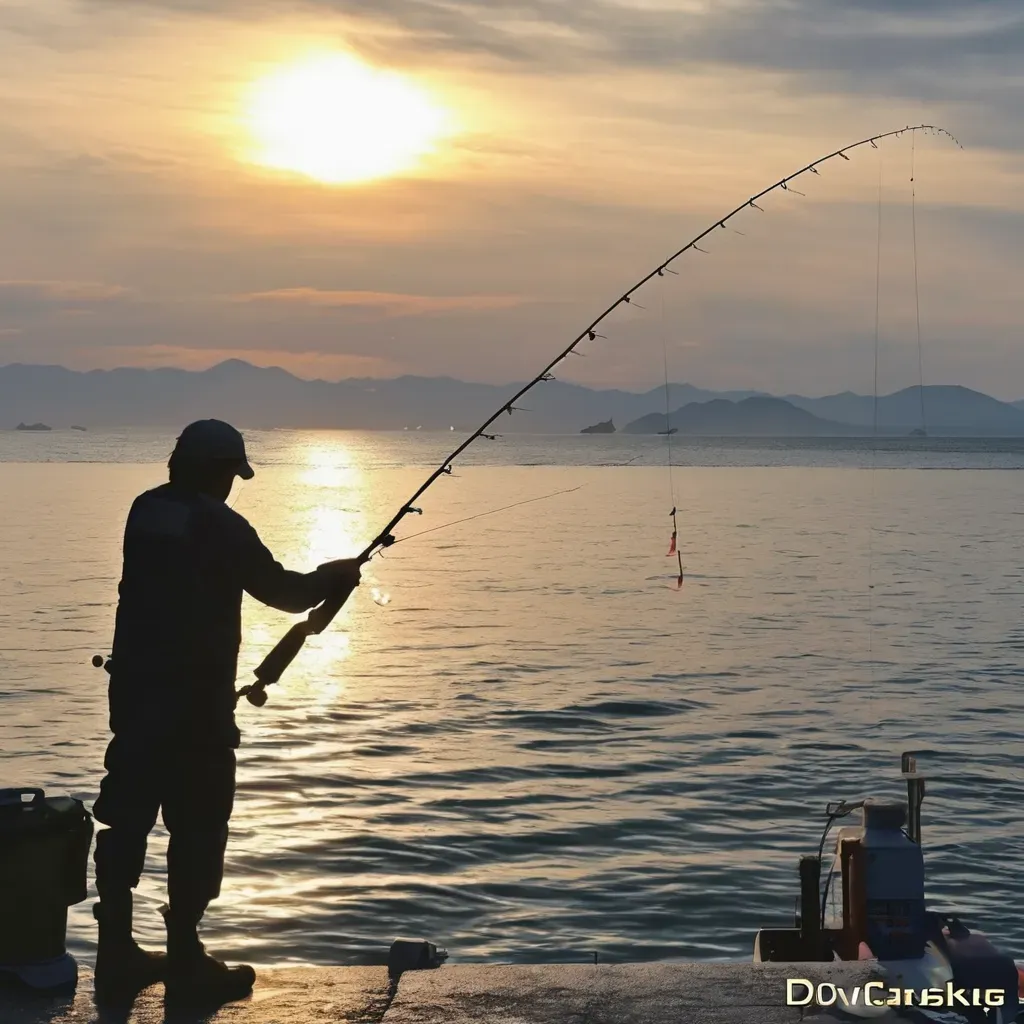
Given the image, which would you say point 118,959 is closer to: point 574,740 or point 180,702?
point 180,702

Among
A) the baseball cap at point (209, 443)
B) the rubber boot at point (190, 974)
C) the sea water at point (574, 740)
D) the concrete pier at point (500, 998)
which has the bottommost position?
the sea water at point (574, 740)

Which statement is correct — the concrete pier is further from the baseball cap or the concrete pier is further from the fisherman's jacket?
the baseball cap

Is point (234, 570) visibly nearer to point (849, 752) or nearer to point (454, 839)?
point (454, 839)

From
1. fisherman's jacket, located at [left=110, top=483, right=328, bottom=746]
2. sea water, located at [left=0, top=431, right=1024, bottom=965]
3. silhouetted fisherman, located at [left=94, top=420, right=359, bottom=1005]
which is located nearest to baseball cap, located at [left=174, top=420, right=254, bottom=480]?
silhouetted fisherman, located at [left=94, top=420, right=359, bottom=1005]

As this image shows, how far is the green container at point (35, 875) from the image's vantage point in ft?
18.6

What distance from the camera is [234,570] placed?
5.52 meters

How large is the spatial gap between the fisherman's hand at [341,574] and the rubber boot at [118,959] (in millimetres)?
1380

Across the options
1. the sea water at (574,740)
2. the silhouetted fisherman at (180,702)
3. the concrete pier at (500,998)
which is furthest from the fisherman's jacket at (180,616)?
the sea water at (574,740)

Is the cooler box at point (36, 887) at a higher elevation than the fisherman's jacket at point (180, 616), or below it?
below

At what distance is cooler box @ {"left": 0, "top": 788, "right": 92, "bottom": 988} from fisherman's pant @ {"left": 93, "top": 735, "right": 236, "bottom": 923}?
1.00 ft

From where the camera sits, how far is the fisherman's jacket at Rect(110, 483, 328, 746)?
5.45 m

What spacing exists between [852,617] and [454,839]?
18085 millimetres

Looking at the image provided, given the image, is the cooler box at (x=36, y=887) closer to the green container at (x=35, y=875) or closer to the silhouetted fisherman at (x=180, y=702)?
the green container at (x=35, y=875)

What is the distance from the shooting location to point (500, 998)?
5605mm
